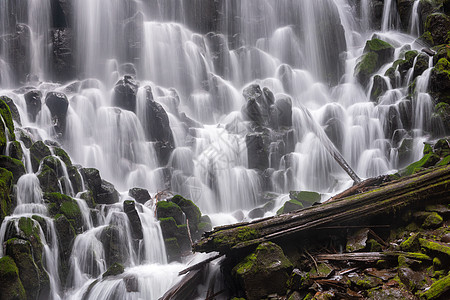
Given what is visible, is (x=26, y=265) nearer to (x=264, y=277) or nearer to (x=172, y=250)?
(x=172, y=250)

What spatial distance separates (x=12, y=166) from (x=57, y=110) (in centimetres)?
872

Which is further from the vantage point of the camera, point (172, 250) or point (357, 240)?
point (172, 250)

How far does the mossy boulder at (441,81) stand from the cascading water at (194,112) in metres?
0.53

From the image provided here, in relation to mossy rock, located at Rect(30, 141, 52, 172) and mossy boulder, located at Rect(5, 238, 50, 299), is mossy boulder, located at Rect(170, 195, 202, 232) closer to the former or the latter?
mossy rock, located at Rect(30, 141, 52, 172)

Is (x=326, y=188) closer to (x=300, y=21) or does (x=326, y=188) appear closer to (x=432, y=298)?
(x=432, y=298)

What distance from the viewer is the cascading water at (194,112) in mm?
9898

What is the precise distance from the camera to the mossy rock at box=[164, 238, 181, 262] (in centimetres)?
1019

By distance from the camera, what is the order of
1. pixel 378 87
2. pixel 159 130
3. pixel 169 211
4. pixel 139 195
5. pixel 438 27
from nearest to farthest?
pixel 169 211 → pixel 139 195 → pixel 378 87 → pixel 159 130 → pixel 438 27

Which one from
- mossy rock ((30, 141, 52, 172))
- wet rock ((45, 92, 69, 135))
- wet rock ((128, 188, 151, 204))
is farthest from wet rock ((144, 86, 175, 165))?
mossy rock ((30, 141, 52, 172))

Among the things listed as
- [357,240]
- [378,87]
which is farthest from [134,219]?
[378,87]

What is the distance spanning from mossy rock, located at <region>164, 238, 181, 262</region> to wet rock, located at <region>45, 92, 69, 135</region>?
10.3 meters

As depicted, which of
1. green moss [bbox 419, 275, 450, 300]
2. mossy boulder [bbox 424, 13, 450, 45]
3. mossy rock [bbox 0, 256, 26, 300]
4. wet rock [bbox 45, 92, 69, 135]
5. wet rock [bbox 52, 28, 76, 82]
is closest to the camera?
green moss [bbox 419, 275, 450, 300]

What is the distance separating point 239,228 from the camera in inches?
210

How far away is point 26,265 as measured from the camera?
710 cm
